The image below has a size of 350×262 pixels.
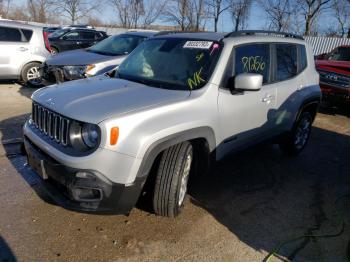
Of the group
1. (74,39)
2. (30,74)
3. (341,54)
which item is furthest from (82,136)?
(74,39)

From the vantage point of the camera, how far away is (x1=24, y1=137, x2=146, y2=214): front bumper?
2.90 m

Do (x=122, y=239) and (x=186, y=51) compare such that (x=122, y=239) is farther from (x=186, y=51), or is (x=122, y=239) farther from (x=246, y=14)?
(x=246, y=14)

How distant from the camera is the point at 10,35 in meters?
9.69

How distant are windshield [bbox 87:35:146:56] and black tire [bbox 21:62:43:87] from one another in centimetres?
188

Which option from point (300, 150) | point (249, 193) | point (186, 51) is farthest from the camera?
point (300, 150)

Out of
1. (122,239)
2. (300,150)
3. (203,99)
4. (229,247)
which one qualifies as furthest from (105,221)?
(300,150)

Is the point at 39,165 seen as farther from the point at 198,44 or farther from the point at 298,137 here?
the point at 298,137

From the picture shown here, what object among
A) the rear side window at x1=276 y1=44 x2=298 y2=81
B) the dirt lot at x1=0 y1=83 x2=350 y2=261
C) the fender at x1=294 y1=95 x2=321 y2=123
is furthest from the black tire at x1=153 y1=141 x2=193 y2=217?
the fender at x1=294 y1=95 x2=321 y2=123

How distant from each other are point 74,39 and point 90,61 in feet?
32.9

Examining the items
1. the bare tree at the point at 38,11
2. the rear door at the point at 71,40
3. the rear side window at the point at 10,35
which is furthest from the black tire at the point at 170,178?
the bare tree at the point at 38,11

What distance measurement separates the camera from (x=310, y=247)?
333 cm

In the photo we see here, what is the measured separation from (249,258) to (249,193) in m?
1.27

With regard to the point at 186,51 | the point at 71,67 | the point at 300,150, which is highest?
the point at 186,51

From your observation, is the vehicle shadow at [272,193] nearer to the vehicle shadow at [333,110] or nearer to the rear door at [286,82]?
the rear door at [286,82]
